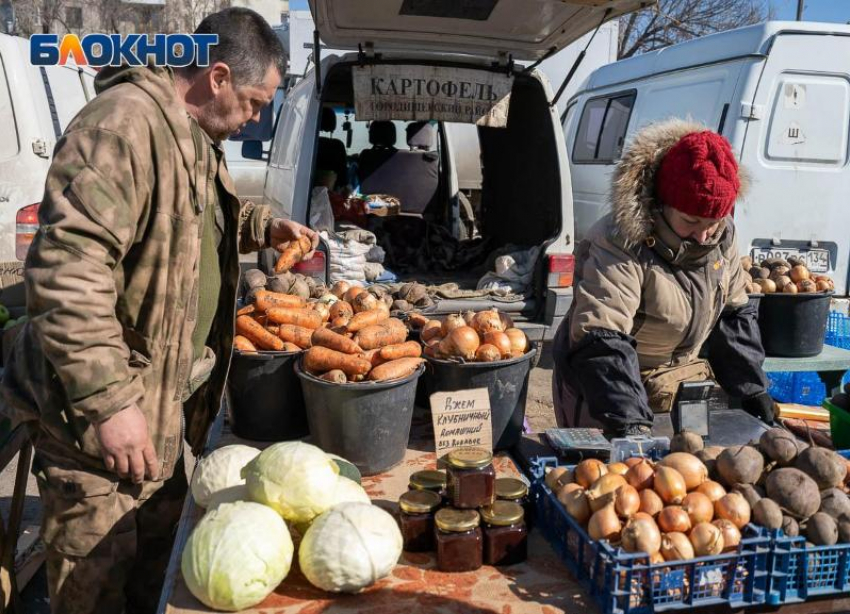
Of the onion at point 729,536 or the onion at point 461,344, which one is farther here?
the onion at point 461,344

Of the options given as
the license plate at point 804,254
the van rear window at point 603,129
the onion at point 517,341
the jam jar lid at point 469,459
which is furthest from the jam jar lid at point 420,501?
the van rear window at point 603,129

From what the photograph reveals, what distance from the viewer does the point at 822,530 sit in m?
1.57

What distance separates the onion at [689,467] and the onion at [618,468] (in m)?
0.09

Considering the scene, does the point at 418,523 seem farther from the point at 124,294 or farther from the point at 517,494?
the point at 124,294

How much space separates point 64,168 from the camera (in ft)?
5.74

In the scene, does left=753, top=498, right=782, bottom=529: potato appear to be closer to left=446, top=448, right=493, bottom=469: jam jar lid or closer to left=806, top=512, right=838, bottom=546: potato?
left=806, top=512, right=838, bottom=546: potato

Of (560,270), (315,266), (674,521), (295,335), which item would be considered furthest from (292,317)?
(560,270)

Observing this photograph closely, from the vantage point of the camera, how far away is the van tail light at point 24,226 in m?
5.05

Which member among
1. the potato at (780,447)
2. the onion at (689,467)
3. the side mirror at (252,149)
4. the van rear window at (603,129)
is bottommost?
the onion at (689,467)

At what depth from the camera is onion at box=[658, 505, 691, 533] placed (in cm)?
156

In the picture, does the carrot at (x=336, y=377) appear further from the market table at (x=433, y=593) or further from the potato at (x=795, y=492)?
the potato at (x=795, y=492)

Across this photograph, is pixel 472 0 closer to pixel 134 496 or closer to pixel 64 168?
pixel 64 168

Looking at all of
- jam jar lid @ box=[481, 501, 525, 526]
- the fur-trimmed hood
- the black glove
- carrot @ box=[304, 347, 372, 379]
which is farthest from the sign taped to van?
jam jar lid @ box=[481, 501, 525, 526]

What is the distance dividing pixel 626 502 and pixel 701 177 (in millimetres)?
1306
